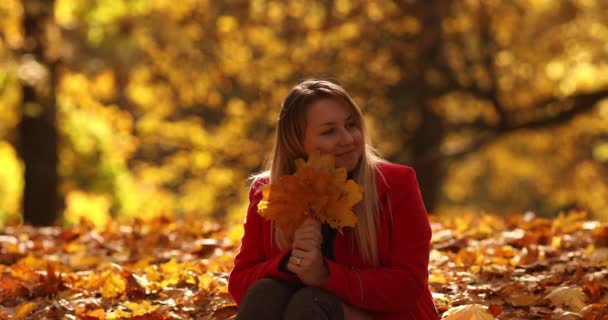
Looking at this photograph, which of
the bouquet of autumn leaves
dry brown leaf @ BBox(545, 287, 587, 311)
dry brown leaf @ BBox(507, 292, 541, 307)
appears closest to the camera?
the bouquet of autumn leaves

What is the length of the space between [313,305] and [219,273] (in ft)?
5.72

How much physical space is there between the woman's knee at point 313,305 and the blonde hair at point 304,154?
253 millimetres

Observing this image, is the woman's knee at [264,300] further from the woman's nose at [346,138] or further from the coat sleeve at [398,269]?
the woman's nose at [346,138]

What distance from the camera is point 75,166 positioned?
42.4 feet

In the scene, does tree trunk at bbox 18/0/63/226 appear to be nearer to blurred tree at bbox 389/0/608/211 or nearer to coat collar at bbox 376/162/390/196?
blurred tree at bbox 389/0/608/211

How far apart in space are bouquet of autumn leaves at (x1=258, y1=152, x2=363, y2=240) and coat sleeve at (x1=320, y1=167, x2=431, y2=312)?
21 centimetres

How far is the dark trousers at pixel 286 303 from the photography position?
2.95 metres

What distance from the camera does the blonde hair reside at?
3205 mm

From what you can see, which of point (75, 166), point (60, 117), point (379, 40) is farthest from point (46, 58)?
point (379, 40)

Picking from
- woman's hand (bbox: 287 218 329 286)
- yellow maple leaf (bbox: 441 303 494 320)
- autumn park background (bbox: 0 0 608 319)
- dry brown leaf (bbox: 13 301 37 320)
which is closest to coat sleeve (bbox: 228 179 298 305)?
woman's hand (bbox: 287 218 329 286)

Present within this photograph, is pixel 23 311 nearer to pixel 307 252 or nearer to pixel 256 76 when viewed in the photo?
pixel 307 252

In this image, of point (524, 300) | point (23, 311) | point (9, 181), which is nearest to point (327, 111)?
Answer: point (524, 300)

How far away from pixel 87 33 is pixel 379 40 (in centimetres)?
385

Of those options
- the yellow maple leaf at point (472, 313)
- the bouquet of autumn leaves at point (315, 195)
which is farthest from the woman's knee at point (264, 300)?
the yellow maple leaf at point (472, 313)
